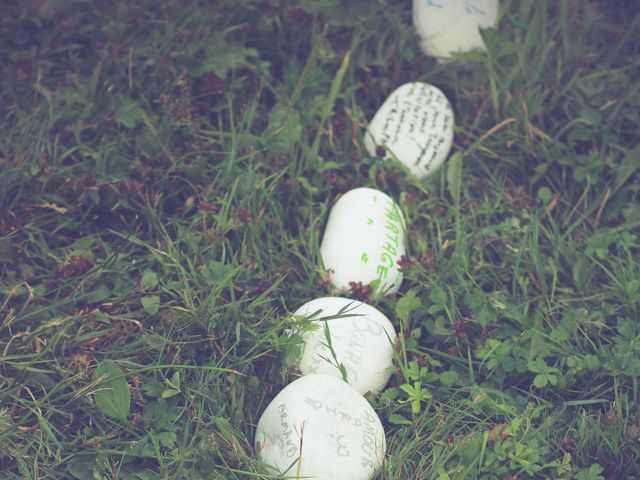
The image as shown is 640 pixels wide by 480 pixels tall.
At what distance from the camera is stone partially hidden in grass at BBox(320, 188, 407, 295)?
220cm

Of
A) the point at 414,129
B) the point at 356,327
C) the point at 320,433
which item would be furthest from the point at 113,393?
the point at 414,129

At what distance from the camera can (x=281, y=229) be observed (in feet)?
7.64

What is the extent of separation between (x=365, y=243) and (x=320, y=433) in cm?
61

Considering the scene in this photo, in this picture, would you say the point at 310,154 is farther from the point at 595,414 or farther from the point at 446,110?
the point at 595,414

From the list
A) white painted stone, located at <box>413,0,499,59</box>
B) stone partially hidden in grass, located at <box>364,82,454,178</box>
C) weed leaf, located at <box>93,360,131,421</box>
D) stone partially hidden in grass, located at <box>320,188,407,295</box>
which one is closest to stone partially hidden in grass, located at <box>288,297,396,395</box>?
stone partially hidden in grass, located at <box>320,188,407,295</box>

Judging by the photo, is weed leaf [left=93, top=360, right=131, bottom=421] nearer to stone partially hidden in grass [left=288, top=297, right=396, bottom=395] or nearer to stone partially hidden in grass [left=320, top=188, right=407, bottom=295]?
stone partially hidden in grass [left=288, top=297, right=396, bottom=395]

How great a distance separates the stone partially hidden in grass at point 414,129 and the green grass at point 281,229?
0.06 meters

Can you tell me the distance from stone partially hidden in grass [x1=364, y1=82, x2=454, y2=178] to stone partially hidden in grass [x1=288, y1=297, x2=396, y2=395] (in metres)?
0.64

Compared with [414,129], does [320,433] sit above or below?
below

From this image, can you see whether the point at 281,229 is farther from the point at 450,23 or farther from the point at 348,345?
the point at 450,23

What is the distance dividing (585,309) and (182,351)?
43.1 inches

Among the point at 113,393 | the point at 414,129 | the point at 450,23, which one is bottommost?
the point at 113,393

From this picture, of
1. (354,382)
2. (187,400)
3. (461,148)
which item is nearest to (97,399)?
(187,400)

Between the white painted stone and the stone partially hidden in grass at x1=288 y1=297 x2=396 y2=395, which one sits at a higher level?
the white painted stone
